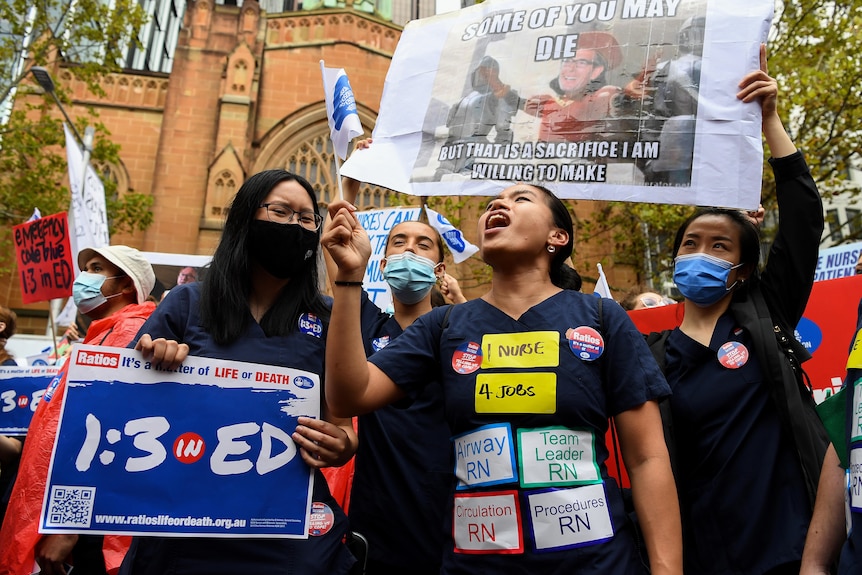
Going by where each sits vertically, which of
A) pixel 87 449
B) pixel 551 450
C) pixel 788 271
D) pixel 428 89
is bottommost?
pixel 87 449

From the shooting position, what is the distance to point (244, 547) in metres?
1.93

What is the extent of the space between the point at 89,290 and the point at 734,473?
3.28m

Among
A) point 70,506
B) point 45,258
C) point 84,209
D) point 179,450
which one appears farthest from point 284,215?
point 84,209

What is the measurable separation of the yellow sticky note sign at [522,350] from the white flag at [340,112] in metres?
0.92

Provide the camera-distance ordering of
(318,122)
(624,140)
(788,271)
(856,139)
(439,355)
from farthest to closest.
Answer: (318,122) < (856,139) < (624,140) < (788,271) < (439,355)

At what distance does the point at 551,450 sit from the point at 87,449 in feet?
4.20

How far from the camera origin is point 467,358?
1.91 metres

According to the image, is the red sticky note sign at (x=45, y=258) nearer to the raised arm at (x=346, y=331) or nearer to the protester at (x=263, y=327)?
the protester at (x=263, y=327)

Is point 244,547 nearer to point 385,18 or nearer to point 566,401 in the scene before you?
point 566,401

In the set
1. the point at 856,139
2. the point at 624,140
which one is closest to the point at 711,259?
the point at 624,140

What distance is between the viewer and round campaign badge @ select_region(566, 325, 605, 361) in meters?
1.84

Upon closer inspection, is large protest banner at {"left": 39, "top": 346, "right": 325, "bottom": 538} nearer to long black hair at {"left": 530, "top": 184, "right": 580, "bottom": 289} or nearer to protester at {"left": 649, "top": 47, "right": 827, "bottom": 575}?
long black hair at {"left": 530, "top": 184, "right": 580, "bottom": 289}

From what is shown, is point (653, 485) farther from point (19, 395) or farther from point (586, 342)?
point (19, 395)

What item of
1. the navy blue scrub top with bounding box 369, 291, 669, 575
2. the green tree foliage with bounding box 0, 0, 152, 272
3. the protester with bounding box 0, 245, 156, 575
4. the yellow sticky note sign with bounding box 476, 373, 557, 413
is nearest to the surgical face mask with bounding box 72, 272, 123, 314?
the protester with bounding box 0, 245, 156, 575
